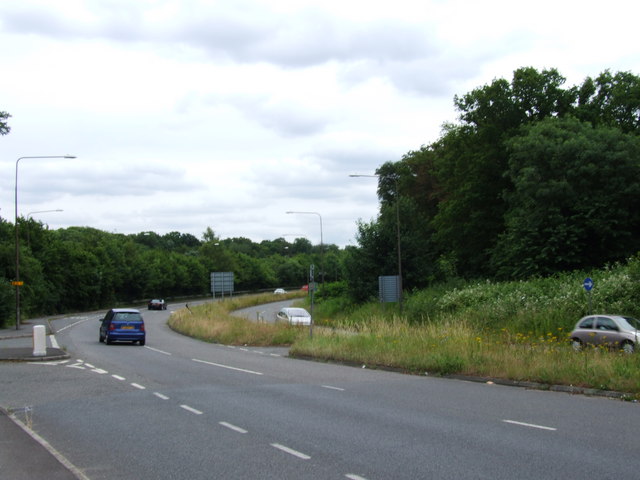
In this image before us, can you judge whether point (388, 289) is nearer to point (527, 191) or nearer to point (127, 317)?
point (527, 191)

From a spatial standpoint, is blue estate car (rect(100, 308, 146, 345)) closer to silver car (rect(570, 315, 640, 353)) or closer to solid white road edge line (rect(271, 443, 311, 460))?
silver car (rect(570, 315, 640, 353))

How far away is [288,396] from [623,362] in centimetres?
692

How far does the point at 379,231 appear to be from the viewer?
51.1 meters

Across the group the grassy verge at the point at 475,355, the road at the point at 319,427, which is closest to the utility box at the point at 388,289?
the grassy verge at the point at 475,355

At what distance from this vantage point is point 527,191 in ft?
128

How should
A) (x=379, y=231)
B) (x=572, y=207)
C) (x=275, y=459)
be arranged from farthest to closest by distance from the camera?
1. (x=379, y=231)
2. (x=572, y=207)
3. (x=275, y=459)

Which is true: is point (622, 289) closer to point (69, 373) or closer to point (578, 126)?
point (578, 126)

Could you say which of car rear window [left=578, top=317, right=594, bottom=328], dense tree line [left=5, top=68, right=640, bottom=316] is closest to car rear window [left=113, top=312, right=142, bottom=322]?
dense tree line [left=5, top=68, right=640, bottom=316]

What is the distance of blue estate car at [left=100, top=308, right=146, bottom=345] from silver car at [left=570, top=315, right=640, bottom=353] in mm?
19007

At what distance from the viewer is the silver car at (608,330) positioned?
2127 centimetres

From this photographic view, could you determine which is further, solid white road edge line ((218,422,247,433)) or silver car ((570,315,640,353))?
silver car ((570,315,640,353))

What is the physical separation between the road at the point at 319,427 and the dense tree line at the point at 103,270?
122ft

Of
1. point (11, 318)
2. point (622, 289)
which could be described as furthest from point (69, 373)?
point (11, 318)

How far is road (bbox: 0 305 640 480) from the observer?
23.4 feet
